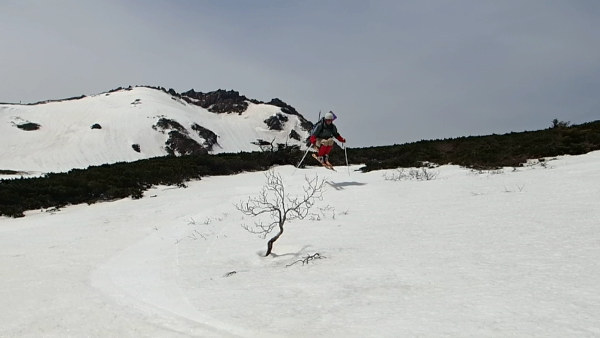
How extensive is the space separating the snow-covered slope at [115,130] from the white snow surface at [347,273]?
31.0m

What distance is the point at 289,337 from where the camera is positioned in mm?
2725

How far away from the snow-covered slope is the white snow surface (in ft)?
102

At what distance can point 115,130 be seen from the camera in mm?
47344

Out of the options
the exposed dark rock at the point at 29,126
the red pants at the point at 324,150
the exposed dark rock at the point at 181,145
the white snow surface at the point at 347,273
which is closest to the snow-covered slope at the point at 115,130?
the exposed dark rock at the point at 29,126

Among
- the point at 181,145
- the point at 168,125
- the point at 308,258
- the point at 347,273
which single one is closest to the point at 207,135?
the point at 168,125

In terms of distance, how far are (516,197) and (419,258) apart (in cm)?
324

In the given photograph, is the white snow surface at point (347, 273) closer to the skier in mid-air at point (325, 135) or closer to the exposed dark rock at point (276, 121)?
the skier in mid-air at point (325, 135)

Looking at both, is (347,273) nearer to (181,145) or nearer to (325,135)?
(325,135)

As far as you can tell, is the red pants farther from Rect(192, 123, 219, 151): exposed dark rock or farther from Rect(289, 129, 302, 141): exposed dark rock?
Rect(289, 129, 302, 141): exposed dark rock

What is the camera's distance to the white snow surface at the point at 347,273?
9.07 feet

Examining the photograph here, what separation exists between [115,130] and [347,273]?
4943 centimetres

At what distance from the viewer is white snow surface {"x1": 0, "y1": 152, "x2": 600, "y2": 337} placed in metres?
2.76

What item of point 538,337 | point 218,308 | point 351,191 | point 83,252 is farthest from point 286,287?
point 351,191

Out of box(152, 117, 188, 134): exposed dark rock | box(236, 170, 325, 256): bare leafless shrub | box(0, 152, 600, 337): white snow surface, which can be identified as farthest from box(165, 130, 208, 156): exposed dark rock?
box(0, 152, 600, 337): white snow surface
